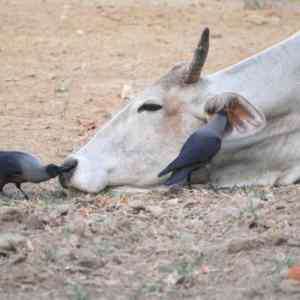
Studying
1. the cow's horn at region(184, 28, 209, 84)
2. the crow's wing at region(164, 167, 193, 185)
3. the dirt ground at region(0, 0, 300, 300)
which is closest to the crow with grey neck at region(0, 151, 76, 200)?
the dirt ground at region(0, 0, 300, 300)

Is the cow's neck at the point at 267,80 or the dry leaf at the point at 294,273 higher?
the dry leaf at the point at 294,273

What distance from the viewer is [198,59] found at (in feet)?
21.2

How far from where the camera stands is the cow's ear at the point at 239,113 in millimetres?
6281

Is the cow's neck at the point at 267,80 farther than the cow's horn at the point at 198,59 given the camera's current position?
Yes

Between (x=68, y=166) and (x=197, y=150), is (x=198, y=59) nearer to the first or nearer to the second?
(x=197, y=150)

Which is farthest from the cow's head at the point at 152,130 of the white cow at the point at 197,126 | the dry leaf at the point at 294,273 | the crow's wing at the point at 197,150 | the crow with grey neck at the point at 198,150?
the dry leaf at the point at 294,273

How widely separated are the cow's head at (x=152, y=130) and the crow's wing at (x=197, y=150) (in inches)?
10.0

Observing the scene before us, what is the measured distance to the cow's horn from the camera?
251 inches

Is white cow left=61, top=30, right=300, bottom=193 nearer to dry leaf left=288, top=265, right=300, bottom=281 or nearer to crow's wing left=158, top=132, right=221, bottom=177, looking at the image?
crow's wing left=158, top=132, right=221, bottom=177

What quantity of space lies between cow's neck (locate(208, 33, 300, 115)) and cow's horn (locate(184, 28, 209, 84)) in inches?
4.7

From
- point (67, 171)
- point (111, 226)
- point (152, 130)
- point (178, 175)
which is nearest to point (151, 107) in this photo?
point (152, 130)

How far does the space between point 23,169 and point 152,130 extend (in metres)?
0.75

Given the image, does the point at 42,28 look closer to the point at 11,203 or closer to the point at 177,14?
the point at 177,14

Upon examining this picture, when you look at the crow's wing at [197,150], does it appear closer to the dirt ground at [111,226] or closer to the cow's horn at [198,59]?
the dirt ground at [111,226]
